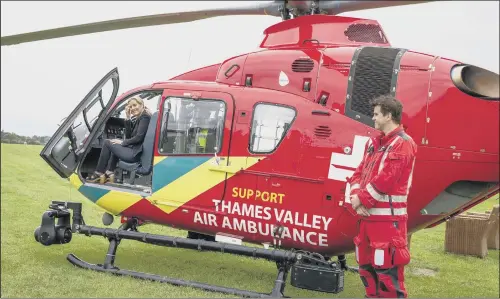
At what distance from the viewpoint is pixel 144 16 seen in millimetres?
5605

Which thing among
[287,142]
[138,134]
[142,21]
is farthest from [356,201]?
[142,21]

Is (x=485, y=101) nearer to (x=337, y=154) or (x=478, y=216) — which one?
(x=337, y=154)

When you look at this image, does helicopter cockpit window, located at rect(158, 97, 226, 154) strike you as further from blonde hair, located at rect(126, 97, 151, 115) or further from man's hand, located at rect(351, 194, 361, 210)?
man's hand, located at rect(351, 194, 361, 210)

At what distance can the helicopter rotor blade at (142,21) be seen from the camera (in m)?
5.70

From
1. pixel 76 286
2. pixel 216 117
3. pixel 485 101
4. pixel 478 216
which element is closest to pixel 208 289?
pixel 76 286

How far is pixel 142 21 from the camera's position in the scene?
18.8ft

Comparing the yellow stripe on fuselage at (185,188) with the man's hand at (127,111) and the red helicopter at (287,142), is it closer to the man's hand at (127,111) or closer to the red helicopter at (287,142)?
the red helicopter at (287,142)

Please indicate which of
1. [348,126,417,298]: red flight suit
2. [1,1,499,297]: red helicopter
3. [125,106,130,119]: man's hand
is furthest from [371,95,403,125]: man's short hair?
[125,106,130,119]: man's hand

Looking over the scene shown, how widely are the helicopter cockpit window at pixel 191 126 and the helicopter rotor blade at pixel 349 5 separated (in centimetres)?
161

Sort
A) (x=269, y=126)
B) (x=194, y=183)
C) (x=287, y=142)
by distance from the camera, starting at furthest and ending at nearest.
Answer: (x=194, y=183), (x=269, y=126), (x=287, y=142)

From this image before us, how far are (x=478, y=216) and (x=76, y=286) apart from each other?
695 centimetres

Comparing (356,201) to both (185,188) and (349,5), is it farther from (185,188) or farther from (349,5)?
(349,5)

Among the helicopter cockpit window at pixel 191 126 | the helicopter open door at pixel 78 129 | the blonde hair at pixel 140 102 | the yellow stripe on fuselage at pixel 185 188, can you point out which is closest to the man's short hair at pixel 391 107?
the yellow stripe on fuselage at pixel 185 188

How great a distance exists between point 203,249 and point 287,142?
59.1 inches
